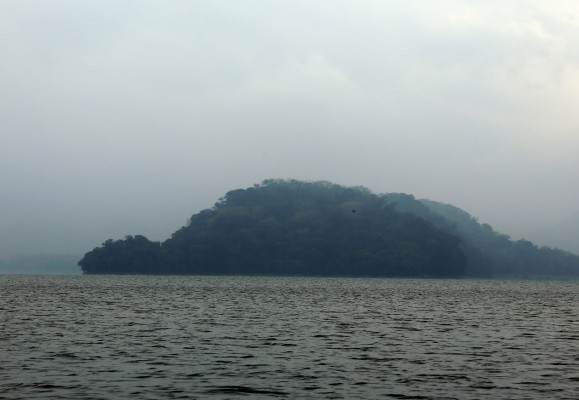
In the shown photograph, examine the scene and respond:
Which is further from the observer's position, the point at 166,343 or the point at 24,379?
the point at 166,343

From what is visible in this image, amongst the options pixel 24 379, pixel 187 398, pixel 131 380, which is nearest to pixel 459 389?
pixel 187 398

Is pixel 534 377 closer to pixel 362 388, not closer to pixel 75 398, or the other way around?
pixel 362 388

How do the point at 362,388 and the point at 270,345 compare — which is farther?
the point at 270,345

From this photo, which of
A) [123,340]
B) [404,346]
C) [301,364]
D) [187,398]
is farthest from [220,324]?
[187,398]

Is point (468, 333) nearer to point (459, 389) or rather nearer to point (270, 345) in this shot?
point (270, 345)

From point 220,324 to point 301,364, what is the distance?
27.0 metres

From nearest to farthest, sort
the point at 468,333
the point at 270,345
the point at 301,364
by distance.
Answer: the point at 301,364, the point at 270,345, the point at 468,333

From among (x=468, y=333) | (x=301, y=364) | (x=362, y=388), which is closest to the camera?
(x=362, y=388)

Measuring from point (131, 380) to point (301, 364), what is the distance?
10693 millimetres

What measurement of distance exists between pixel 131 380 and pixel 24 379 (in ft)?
17.8

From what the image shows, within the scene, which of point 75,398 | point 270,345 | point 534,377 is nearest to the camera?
point 75,398

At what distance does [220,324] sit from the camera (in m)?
67.8

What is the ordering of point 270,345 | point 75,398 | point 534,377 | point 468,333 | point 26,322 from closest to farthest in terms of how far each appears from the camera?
point 75,398 < point 534,377 < point 270,345 < point 468,333 < point 26,322

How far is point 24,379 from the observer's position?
3569 cm
